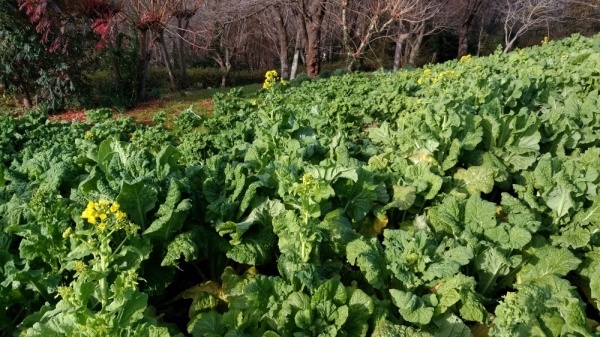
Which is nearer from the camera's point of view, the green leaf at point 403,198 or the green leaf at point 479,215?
the green leaf at point 479,215

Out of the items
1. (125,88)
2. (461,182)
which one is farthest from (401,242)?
(125,88)

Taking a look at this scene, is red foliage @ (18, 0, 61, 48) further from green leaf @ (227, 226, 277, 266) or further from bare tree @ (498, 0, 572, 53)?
bare tree @ (498, 0, 572, 53)

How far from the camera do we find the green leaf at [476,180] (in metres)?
3.31

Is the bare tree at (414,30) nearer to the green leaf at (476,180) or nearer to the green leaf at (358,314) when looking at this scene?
the green leaf at (476,180)

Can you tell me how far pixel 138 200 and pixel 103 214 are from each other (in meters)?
0.70

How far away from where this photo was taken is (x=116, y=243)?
2.50 metres

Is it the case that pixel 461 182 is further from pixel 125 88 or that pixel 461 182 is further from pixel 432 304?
pixel 125 88

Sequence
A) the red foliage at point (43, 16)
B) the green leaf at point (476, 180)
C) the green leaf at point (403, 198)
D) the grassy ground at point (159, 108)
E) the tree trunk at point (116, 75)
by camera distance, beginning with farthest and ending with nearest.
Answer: the tree trunk at point (116, 75) < the grassy ground at point (159, 108) < the red foliage at point (43, 16) < the green leaf at point (476, 180) < the green leaf at point (403, 198)

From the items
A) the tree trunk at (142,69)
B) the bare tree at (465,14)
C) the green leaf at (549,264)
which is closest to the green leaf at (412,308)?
the green leaf at (549,264)

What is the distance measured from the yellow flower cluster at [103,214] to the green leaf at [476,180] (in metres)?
2.45

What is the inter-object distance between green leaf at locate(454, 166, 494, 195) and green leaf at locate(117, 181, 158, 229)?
223 centimetres

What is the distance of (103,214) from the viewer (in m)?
1.91

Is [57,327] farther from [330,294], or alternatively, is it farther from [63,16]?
[63,16]

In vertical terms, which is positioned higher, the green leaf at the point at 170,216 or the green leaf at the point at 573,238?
the green leaf at the point at 170,216
